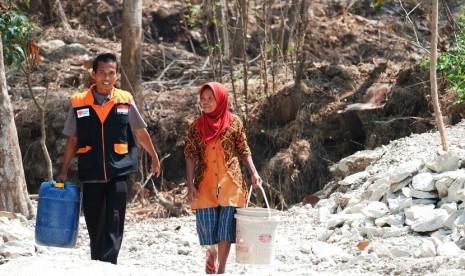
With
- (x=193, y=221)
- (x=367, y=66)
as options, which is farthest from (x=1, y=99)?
(x=367, y=66)

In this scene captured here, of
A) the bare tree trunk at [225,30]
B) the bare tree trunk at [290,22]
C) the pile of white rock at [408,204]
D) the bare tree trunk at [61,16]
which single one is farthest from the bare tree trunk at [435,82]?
the bare tree trunk at [61,16]

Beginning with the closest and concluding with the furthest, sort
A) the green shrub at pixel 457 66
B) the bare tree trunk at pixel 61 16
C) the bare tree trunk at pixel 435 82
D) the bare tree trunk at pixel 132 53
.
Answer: the bare tree trunk at pixel 435 82, the green shrub at pixel 457 66, the bare tree trunk at pixel 132 53, the bare tree trunk at pixel 61 16

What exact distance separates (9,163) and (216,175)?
3.64 m

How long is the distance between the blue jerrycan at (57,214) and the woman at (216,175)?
2.56 ft

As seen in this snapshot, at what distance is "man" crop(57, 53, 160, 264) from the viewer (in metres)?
6.27

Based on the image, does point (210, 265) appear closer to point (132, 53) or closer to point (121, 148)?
point (121, 148)

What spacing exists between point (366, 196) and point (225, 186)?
3319 millimetres

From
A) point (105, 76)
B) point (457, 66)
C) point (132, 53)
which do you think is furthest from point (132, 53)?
point (105, 76)

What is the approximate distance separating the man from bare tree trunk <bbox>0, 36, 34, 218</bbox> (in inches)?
125

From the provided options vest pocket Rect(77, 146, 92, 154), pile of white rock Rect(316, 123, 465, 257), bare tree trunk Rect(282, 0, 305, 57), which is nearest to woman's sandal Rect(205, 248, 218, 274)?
vest pocket Rect(77, 146, 92, 154)

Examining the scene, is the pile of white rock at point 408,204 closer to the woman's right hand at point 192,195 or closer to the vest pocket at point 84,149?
the woman's right hand at point 192,195

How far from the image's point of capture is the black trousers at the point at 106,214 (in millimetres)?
6281

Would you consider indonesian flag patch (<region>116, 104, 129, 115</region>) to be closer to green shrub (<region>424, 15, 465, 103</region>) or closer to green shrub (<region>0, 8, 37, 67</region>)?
green shrub (<region>0, 8, 37, 67</region>)

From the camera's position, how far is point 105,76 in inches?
248
